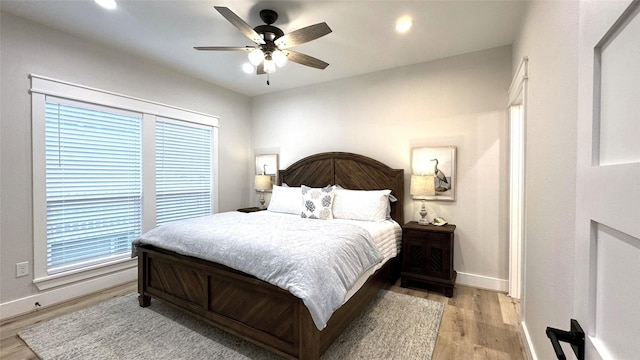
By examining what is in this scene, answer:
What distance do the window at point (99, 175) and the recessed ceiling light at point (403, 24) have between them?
3.12 meters

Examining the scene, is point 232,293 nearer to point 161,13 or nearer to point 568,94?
point 568,94

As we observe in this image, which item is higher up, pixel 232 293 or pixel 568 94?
pixel 568 94

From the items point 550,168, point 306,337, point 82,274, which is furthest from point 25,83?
point 550,168

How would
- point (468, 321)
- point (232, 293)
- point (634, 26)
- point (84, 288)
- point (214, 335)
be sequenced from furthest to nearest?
point (84, 288) < point (468, 321) < point (214, 335) < point (232, 293) < point (634, 26)

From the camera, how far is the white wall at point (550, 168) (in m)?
1.15

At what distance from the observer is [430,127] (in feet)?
10.8

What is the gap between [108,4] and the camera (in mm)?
2246

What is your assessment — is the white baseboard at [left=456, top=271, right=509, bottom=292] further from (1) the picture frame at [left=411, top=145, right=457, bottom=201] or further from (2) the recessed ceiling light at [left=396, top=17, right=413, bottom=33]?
(2) the recessed ceiling light at [left=396, top=17, right=413, bottom=33]

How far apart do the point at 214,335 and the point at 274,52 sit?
2.52m

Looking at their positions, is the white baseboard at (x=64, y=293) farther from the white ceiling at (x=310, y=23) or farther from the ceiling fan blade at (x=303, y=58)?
the ceiling fan blade at (x=303, y=58)

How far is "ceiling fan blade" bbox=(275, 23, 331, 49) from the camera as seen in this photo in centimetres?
200

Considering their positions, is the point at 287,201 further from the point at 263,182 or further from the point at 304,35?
the point at 304,35

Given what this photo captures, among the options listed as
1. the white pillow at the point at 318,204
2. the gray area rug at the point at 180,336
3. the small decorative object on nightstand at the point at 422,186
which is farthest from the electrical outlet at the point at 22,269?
the small decorative object on nightstand at the point at 422,186

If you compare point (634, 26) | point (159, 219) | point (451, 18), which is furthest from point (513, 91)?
point (159, 219)
